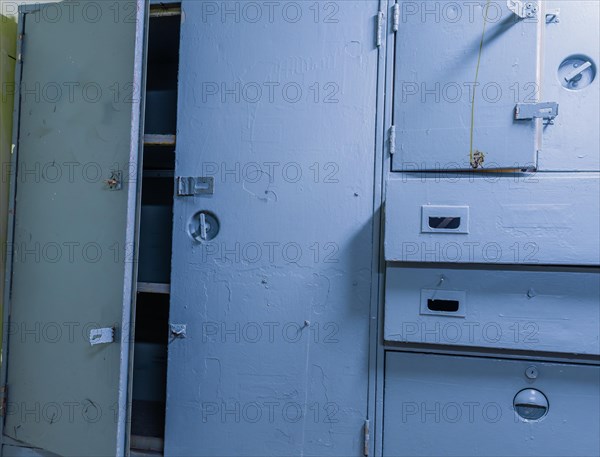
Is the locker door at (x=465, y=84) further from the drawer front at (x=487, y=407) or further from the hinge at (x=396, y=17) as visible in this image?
the drawer front at (x=487, y=407)

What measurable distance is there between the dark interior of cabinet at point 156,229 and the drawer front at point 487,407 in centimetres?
82

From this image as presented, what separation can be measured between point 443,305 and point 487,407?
32cm

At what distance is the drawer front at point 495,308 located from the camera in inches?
42.8

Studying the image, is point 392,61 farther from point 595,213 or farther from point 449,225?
point 595,213

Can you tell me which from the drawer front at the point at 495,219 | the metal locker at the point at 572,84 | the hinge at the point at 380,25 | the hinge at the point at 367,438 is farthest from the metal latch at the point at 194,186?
the metal locker at the point at 572,84

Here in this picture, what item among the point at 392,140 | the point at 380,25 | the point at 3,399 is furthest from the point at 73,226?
the point at 380,25

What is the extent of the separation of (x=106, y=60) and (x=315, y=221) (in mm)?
A: 813

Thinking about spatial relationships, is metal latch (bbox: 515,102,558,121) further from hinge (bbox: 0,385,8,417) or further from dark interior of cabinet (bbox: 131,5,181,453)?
hinge (bbox: 0,385,8,417)

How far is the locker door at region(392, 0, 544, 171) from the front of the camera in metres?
1.13

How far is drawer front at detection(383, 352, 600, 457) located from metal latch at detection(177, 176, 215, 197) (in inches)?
30.0

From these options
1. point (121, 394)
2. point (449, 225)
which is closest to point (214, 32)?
point (449, 225)

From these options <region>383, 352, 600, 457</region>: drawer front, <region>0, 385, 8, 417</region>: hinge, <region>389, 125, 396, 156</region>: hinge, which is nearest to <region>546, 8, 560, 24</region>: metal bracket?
<region>389, 125, 396, 156</region>: hinge

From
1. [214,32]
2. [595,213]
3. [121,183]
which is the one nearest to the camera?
[595,213]

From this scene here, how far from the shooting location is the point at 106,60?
1222 mm
